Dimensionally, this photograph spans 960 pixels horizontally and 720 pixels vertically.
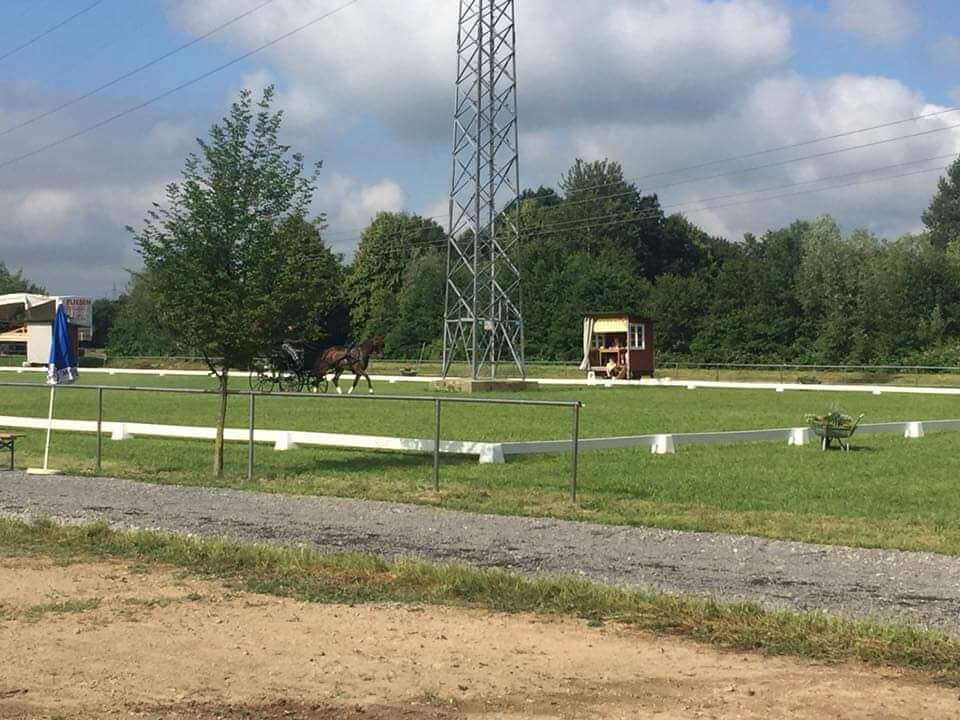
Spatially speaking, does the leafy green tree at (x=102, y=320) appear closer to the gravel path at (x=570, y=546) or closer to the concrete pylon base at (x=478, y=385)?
the concrete pylon base at (x=478, y=385)

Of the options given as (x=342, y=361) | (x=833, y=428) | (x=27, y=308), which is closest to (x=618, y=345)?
(x=342, y=361)

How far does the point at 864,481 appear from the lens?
1590 cm

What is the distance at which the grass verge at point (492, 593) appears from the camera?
6.45 metres

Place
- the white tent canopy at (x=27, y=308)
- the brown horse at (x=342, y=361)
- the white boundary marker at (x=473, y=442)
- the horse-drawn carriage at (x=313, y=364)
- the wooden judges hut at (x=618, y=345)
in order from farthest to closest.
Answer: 1. the white tent canopy at (x=27, y=308)
2. the wooden judges hut at (x=618, y=345)
3. the brown horse at (x=342, y=361)
4. the horse-drawn carriage at (x=313, y=364)
5. the white boundary marker at (x=473, y=442)

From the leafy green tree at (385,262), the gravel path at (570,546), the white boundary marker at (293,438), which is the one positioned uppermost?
the leafy green tree at (385,262)

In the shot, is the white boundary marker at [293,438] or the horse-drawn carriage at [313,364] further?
the horse-drawn carriage at [313,364]

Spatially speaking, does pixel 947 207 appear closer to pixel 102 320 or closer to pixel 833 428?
pixel 102 320

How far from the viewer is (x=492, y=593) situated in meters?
7.95

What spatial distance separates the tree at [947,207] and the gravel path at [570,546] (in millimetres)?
110146

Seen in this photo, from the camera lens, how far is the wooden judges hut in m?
59.0

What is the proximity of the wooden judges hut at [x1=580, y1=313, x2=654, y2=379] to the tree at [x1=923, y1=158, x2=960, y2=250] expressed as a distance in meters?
64.1

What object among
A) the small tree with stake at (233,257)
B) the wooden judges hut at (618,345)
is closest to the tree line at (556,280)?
the small tree with stake at (233,257)

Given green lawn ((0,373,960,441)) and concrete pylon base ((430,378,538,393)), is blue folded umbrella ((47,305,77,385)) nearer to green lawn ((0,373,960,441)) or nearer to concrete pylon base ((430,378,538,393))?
green lawn ((0,373,960,441))

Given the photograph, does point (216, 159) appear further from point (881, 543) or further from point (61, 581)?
point (881, 543)
